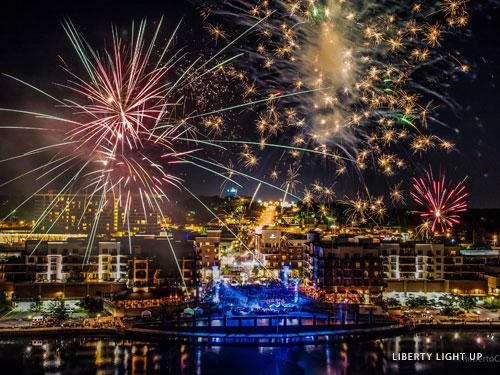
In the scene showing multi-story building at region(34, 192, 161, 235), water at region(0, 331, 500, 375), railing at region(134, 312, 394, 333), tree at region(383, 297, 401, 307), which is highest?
multi-story building at region(34, 192, 161, 235)

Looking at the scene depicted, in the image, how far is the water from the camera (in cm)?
1108

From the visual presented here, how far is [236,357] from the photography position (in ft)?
39.3

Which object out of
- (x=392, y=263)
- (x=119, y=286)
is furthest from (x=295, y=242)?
(x=119, y=286)

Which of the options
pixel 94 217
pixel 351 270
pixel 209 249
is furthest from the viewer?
pixel 94 217

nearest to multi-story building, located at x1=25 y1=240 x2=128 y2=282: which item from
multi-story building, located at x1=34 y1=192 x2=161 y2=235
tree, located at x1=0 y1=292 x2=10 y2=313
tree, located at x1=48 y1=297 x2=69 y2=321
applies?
tree, located at x1=0 y1=292 x2=10 y2=313

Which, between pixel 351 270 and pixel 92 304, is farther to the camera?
pixel 351 270

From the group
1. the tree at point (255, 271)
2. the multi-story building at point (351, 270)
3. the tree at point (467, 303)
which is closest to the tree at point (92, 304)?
the multi-story building at point (351, 270)

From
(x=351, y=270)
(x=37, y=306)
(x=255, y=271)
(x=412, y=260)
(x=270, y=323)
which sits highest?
(x=412, y=260)

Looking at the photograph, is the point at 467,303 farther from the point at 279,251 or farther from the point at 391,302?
the point at 279,251

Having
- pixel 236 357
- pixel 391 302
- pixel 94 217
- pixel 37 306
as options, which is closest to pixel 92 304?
pixel 37 306

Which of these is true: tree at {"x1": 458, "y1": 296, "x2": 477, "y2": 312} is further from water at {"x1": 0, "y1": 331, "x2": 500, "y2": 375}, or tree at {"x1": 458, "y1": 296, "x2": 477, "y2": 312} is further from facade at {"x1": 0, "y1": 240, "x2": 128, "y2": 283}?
facade at {"x1": 0, "y1": 240, "x2": 128, "y2": 283}

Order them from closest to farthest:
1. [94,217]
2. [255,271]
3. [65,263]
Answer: [65,263] < [255,271] < [94,217]

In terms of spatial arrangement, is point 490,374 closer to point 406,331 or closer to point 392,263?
point 406,331

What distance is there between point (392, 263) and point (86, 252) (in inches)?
386
